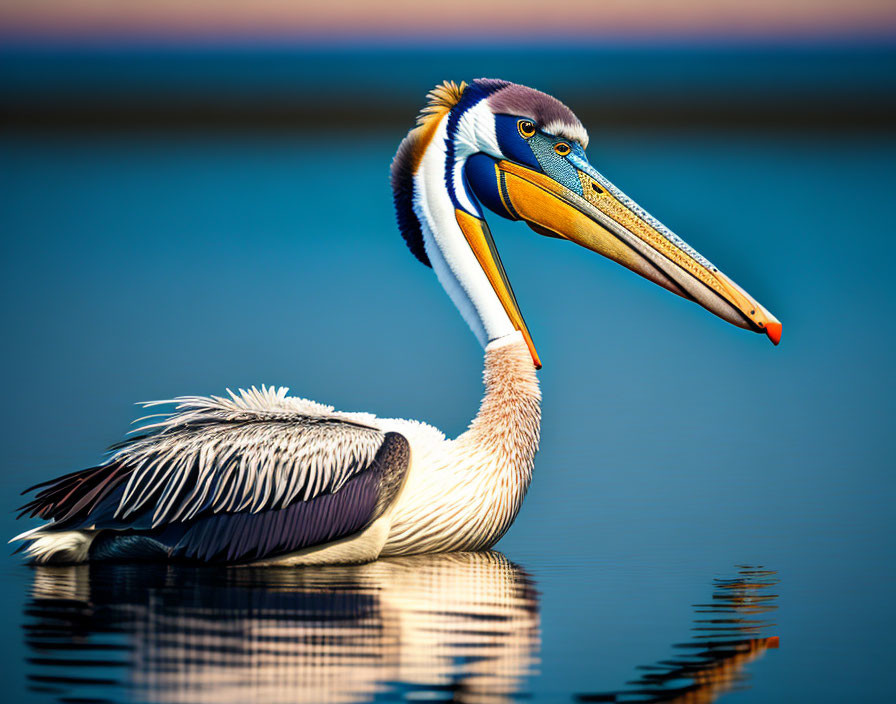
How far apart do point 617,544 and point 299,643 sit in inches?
103

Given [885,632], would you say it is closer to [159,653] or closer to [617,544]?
[617,544]

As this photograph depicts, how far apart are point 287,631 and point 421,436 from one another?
191 centimetres

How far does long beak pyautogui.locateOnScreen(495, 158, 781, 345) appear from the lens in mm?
8055

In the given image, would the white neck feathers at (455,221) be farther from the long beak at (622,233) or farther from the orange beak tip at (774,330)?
the orange beak tip at (774,330)

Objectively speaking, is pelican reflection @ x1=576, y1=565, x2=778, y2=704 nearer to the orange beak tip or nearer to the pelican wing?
the orange beak tip

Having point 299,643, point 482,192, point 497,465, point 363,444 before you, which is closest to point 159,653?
point 299,643

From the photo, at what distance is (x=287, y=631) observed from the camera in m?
6.14

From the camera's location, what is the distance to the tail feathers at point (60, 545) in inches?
297

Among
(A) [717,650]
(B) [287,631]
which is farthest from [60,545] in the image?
(A) [717,650]

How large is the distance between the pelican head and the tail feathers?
8.16 ft

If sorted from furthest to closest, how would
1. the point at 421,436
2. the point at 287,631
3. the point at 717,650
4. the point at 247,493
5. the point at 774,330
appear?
the point at 774,330
the point at 421,436
the point at 247,493
the point at 287,631
the point at 717,650

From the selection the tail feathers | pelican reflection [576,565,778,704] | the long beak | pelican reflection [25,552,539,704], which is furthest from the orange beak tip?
the tail feathers

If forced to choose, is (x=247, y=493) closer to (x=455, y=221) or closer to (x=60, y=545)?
(x=60, y=545)

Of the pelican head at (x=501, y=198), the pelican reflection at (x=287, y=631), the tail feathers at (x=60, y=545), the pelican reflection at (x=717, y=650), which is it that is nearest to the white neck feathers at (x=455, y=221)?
the pelican head at (x=501, y=198)
